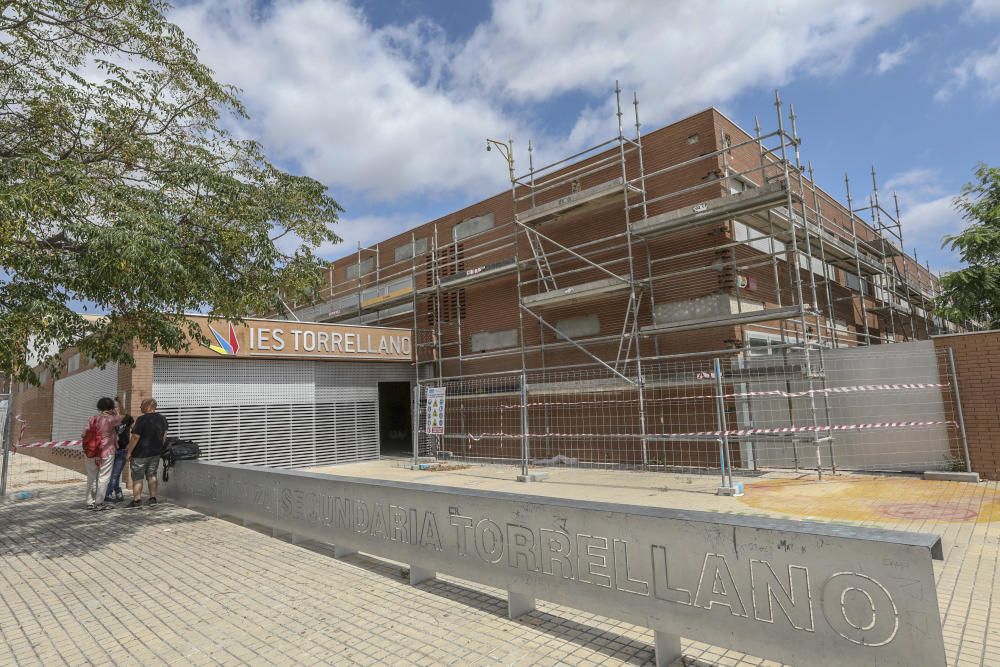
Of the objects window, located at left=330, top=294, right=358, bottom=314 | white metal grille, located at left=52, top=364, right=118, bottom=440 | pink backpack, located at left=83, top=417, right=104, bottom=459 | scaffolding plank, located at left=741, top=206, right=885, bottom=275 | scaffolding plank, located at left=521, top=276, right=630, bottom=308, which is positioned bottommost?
pink backpack, located at left=83, top=417, right=104, bottom=459

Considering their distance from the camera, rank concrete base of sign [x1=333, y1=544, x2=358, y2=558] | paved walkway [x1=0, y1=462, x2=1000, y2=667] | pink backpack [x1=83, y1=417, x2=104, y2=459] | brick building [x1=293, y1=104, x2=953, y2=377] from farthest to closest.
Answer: brick building [x1=293, y1=104, x2=953, y2=377] < pink backpack [x1=83, y1=417, x2=104, y2=459] < concrete base of sign [x1=333, y1=544, x2=358, y2=558] < paved walkway [x1=0, y1=462, x2=1000, y2=667]

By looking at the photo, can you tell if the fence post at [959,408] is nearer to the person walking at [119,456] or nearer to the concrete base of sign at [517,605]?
the concrete base of sign at [517,605]

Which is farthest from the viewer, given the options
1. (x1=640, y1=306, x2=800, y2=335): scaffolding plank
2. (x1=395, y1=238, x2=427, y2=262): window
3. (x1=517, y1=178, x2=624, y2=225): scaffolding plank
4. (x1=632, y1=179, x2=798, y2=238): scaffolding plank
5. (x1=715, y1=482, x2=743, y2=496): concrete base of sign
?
(x1=395, y1=238, x2=427, y2=262): window

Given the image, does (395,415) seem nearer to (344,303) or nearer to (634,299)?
(344,303)

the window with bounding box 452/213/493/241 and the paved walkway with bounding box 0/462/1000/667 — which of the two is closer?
the paved walkway with bounding box 0/462/1000/667

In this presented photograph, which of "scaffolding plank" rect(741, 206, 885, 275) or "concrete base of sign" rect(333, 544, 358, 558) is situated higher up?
"scaffolding plank" rect(741, 206, 885, 275)

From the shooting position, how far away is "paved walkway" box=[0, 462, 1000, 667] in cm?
382

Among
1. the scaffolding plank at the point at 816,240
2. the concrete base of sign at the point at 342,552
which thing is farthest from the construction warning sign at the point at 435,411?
the scaffolding plank at the point at 816,240

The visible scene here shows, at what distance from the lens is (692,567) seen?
3.33 meters

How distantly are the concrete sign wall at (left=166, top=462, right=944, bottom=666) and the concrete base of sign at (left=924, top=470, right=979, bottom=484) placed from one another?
8.75 m

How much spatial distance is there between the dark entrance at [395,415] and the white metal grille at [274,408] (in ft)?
16.3

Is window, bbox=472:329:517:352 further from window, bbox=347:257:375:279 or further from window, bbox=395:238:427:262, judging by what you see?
window, bbox=347:257:375:279

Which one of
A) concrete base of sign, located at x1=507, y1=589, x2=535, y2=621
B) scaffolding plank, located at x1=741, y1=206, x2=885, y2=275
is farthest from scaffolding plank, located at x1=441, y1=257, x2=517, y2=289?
concrete base of sign, located at x1=507, y1=589, x2=535, y2=621

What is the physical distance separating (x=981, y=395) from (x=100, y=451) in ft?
48.9
